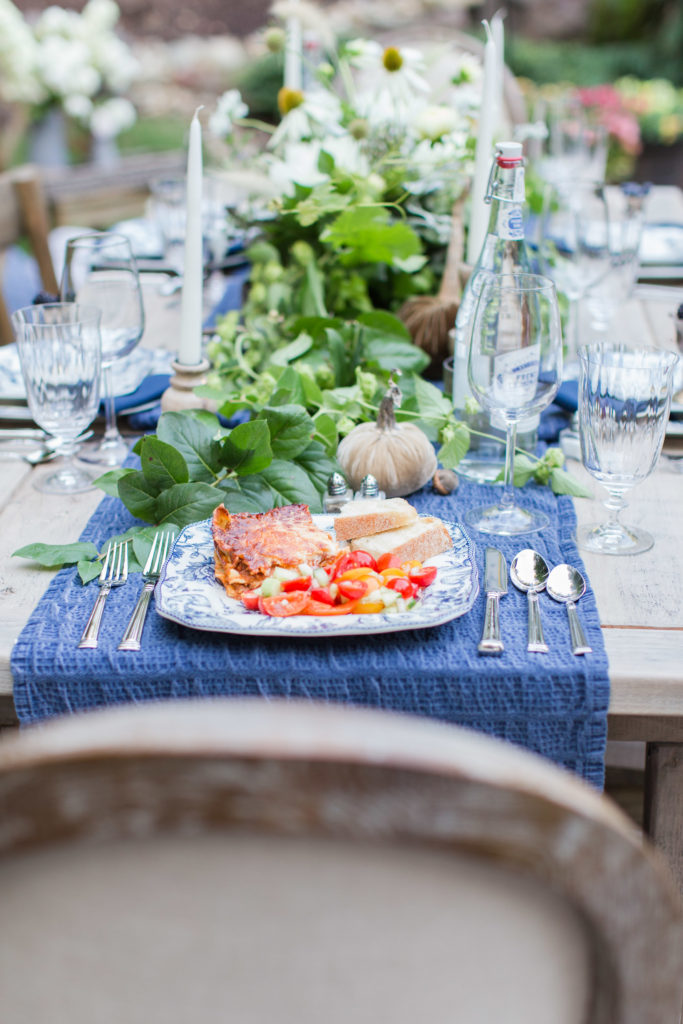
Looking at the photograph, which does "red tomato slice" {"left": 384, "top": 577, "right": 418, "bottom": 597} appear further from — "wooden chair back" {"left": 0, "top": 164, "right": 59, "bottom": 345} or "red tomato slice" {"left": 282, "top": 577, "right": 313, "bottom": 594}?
"wooden chair back" {"left": 0, "top": 164, "right": 59, "bottom": 345}

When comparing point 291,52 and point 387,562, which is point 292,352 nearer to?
point 387,562

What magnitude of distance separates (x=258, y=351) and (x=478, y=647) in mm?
729

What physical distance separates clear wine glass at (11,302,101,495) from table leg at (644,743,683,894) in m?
0.64

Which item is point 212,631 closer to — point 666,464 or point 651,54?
point 666,464

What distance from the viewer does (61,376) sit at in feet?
3.37

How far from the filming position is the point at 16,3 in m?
7.62

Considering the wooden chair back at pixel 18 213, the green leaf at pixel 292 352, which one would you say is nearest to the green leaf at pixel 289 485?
the green leaf at pixel 292 352

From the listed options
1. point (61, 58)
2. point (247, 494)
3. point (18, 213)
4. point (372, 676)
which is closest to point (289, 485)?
point (247, 494)

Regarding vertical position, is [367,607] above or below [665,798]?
above

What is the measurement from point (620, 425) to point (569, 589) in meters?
0.16

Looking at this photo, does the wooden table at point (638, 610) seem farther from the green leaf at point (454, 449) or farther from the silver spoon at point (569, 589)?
the green leaf at point (454, 449)

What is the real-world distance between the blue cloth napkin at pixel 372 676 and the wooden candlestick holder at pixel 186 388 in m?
0.44

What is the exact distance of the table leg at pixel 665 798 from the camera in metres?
0.79

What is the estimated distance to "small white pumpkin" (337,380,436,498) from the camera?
38.9 inches
